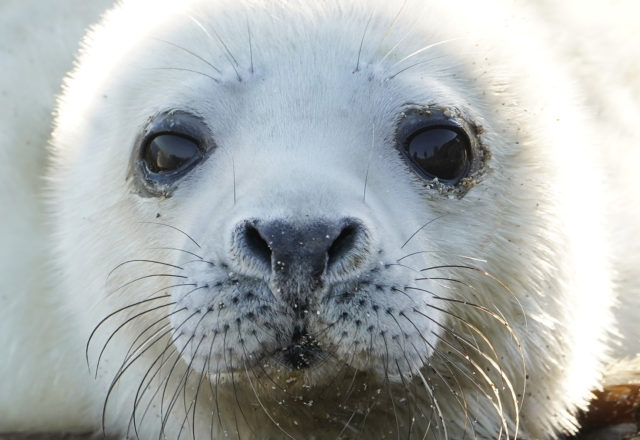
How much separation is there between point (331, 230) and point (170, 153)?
0.84 meters

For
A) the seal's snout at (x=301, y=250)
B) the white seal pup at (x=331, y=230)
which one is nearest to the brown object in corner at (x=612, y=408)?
the white seal pup at (x=331, y=230)

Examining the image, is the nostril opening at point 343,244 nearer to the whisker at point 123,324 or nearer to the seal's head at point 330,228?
the seal's head at point 330,228

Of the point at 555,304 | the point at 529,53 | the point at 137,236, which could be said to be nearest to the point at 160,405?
the point at 137,236

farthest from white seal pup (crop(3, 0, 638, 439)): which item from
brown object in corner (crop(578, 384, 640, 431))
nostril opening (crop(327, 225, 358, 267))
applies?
brown object in corner (crop(578, 384, 640, 431))

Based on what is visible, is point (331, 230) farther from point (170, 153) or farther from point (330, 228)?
point (170, 153)

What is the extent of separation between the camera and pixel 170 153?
3209 mm

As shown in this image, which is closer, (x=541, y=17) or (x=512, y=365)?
(x=512, y=365)

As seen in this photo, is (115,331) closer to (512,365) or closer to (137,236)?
(137,236)

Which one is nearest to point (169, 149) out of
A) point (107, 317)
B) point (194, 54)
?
point (194, 54)

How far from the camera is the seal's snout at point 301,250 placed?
2.52m

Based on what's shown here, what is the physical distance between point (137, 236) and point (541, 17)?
2.48 meters

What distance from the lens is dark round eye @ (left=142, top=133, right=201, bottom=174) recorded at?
318cm

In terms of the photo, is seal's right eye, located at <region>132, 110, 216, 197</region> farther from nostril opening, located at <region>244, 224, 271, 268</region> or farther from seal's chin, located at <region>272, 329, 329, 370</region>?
seal's chin, located at <region>272, 329, 329, 370</region>

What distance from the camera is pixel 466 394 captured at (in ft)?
10.5
